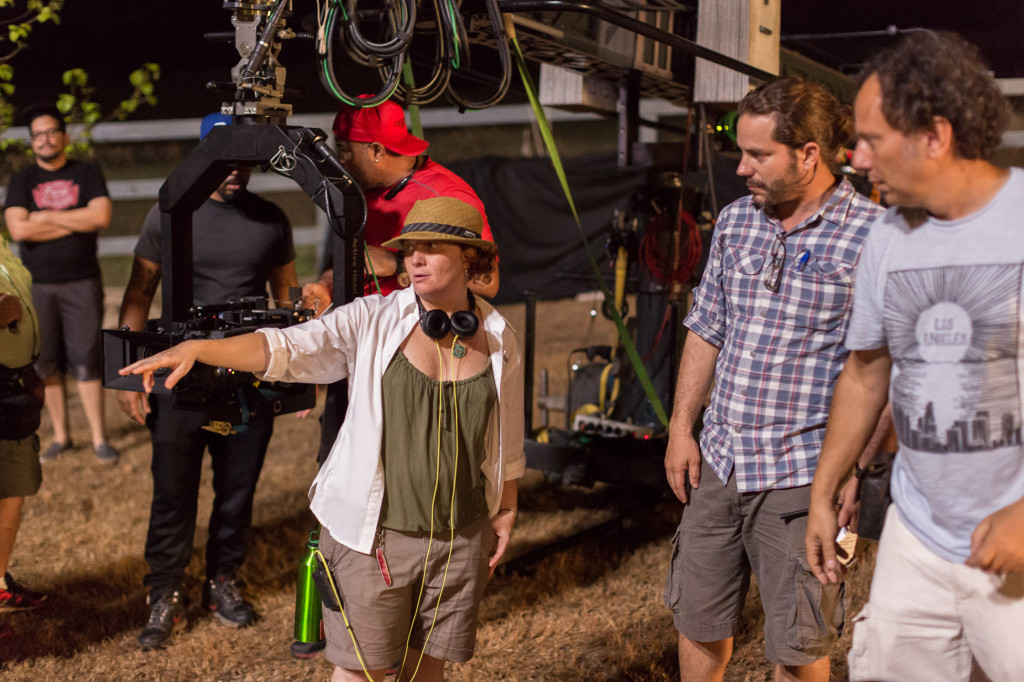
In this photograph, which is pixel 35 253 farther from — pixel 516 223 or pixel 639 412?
pixel 516 223

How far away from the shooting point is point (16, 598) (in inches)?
154

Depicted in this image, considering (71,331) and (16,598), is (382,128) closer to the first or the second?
(16,598)

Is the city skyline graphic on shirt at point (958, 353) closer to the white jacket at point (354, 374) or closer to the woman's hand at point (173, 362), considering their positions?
the white jacket at point (354, 374)

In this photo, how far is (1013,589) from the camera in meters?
1.75

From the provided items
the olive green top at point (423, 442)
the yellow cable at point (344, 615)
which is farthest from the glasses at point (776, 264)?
the yellow cable at point (344, 615)

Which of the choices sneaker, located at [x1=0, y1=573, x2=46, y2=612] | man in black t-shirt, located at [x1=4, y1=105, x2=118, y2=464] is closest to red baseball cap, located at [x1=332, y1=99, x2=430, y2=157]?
sneaker, located at [x1=0, y1=573, x2=46, y2=612]

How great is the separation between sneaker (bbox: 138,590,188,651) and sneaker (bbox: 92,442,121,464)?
2.72 m

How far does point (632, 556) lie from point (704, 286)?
242cm

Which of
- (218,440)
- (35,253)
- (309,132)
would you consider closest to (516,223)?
(35,253)

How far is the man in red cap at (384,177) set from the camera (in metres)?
3.17

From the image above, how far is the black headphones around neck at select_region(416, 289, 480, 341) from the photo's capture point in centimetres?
235

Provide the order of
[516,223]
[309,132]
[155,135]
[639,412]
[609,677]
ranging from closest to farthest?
[309,132], [609,677], [639,412], [516,223], [155,135]

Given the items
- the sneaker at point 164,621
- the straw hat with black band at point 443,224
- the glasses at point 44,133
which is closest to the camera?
the straw hat with black band at point 443,224

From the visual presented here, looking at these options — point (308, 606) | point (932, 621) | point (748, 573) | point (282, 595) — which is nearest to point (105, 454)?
point (282, 595)
